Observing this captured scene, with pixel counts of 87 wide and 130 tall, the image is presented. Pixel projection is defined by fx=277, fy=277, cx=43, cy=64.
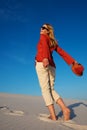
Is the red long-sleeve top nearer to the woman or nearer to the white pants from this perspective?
the woman

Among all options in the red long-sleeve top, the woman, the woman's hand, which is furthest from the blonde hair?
the woman's hand

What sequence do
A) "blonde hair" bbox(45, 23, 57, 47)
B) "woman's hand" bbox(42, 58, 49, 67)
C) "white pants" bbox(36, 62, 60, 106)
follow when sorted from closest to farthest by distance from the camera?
1. "woman's hand" bbox(42, 58, 49, 67)
2. "white pants" bbox(36, 62, 60, 106)
3. "blonde hair" bbox(45, 23, 57, 47)

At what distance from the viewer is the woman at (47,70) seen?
620cm

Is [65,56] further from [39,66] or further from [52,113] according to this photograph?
[52,113]

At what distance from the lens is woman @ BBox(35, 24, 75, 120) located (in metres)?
6.20

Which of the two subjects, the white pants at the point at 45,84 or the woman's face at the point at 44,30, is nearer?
the white pants at the point at 45,84

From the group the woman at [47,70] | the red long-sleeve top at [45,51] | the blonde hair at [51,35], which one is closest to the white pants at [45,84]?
the woman at [47,70]

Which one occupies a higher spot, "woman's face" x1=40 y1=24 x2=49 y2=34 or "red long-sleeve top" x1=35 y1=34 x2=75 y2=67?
"woman's face" x1=40 y1=24 x2=49 y2=34

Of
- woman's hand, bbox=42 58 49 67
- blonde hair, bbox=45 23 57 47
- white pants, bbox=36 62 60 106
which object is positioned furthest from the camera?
blonde hair, bbox=45 23 57 47

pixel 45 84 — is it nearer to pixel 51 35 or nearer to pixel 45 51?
pixel 45 51

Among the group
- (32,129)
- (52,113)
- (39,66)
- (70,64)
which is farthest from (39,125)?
(70,64)

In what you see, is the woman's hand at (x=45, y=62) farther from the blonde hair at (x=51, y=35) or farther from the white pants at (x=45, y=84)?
the blonde hair at (x=51, y=35)

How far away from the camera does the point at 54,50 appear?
267 inches

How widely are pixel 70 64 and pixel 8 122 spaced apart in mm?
2524
